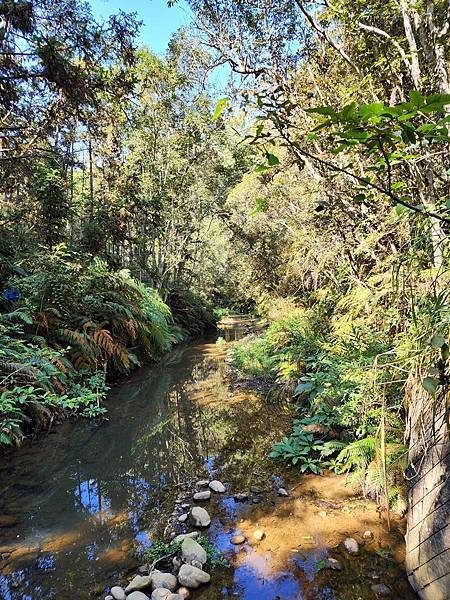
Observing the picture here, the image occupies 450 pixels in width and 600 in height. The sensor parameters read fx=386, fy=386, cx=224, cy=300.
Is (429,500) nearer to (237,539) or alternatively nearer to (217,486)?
(237,539)

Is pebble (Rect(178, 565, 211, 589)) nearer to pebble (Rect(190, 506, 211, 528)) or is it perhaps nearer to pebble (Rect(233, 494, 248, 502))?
pebble (Rect(190, 506, 211, 528))

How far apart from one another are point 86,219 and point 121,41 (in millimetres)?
5507

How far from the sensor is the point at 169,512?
327 cm

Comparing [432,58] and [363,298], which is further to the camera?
[363,298]

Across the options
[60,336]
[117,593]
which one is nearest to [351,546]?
[117,593]

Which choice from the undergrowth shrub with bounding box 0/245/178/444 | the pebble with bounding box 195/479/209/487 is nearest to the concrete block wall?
the pebble with bounding box 195/479/209/487

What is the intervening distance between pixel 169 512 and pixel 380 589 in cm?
172

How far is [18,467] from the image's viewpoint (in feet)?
13.5

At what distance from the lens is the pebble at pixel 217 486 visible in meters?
3.57

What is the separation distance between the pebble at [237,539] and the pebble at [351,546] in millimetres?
715

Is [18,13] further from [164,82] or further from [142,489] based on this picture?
[164,82]

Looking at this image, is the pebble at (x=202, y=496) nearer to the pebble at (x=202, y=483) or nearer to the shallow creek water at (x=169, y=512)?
the shallow creek water at (x=169, y=512)

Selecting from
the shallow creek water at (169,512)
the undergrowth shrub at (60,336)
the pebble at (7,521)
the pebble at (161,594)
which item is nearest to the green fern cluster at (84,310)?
the undergrowth shrub at (60,336)

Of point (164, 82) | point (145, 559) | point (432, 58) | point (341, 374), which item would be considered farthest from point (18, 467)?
point (164, 82)
